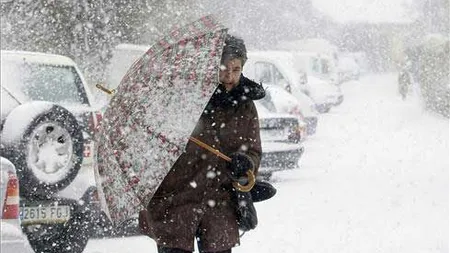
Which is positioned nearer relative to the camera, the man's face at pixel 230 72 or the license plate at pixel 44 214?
the man's face at pixel 230 72

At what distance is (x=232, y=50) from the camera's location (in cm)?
419

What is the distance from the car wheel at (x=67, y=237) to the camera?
23.4 feet

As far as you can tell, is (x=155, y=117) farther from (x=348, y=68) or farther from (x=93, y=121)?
(x=348, y=68)

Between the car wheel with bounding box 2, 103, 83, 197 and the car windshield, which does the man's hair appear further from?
the car windshield

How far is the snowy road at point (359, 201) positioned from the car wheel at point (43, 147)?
1.23 metres

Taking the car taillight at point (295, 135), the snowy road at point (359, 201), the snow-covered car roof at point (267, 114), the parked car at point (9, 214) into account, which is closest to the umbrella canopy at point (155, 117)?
the parked car at point (9, 214)

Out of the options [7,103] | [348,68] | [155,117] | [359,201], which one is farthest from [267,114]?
[348,68]

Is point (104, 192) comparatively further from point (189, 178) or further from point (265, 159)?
point (265, 159)

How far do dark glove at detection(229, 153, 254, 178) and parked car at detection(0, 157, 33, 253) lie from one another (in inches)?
63.9

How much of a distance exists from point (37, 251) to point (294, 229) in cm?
266

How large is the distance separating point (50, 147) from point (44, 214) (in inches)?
19.7

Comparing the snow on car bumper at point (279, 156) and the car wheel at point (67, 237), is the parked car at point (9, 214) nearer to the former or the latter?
the car wheel at point (67, 237)

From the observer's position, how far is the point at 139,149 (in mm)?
4105

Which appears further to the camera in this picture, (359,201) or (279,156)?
(279,156)
